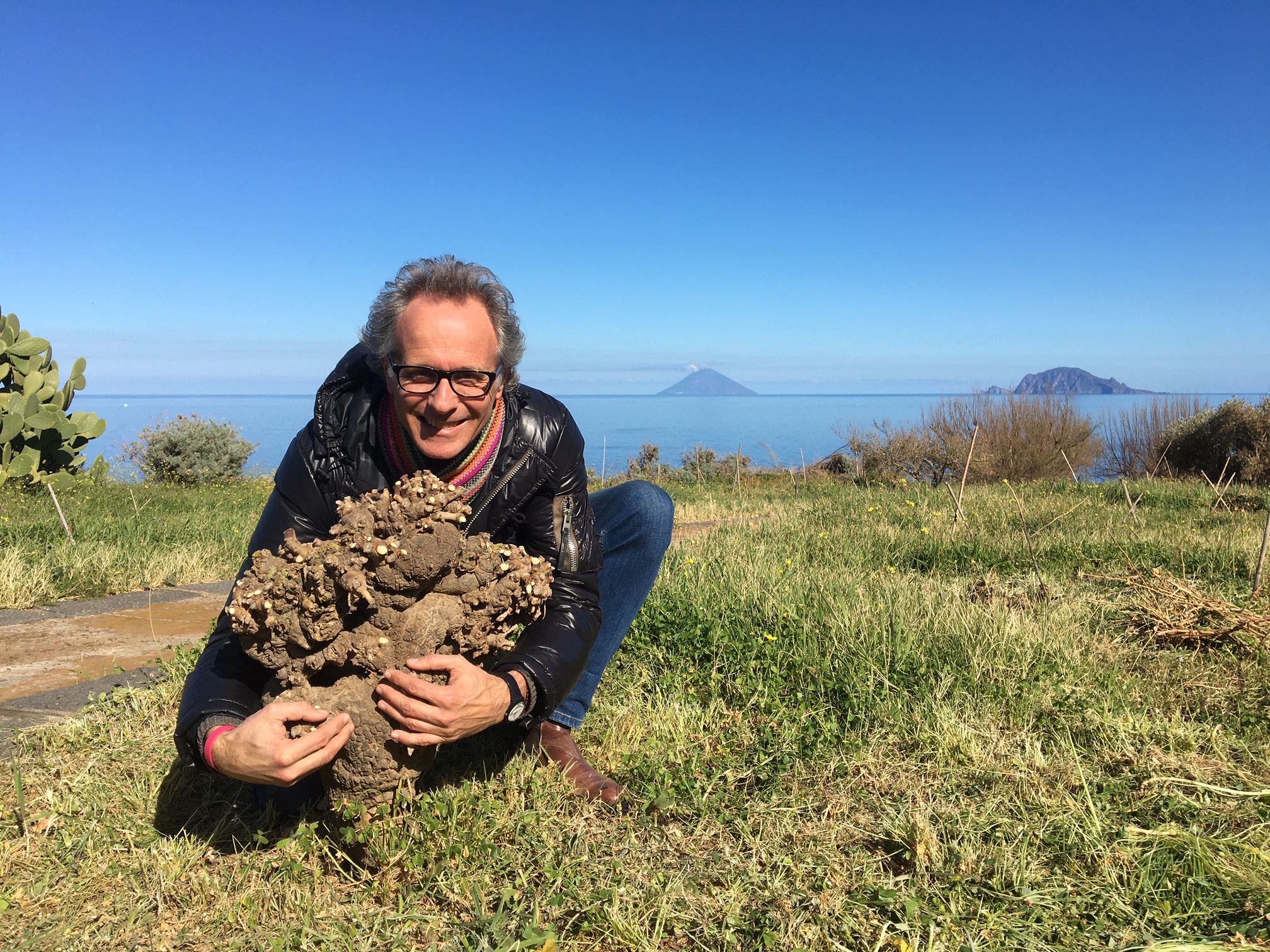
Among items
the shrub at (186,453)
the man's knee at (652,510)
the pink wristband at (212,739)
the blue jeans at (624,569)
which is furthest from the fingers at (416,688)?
the shrub at (186,453)

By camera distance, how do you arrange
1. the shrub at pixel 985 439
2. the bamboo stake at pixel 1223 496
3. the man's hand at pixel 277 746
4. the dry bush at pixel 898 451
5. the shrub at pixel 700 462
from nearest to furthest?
the man's hand at pixel 277 746 < the bamboo stake at pixel 1223 496 < the dry bush at pixel 898 451 < the shrub at pixel 985 439 < the shrub at pixel 700 462

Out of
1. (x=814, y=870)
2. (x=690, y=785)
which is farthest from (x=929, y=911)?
(x=690, y=785)

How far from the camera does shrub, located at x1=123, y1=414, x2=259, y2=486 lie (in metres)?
11.9

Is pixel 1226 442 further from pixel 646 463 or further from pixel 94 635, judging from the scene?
pixel 94 635

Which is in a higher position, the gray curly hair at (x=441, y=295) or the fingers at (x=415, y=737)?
the gray curly hair at (x=441, y=295)

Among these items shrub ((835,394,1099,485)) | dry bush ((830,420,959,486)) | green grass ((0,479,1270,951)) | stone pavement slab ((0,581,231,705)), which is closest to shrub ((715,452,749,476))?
dry bush ((830,420,959,486))

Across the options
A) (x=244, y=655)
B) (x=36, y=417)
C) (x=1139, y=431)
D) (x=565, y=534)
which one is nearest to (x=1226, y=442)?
(x=1139, y=431)

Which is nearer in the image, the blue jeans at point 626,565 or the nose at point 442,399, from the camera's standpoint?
the nose at point 442,399

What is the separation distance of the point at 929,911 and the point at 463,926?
3.52 ft

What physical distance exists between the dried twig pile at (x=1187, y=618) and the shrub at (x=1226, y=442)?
8.55 metres

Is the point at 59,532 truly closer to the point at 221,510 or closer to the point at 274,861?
the point at 221,510

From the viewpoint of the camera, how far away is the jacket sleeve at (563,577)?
7.11 ft

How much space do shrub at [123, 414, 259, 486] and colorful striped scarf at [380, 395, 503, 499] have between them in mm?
10907

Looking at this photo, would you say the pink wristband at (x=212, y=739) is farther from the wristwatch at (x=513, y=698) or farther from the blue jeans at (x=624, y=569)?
Answer: the blue jeans at (x=624, y=569)
